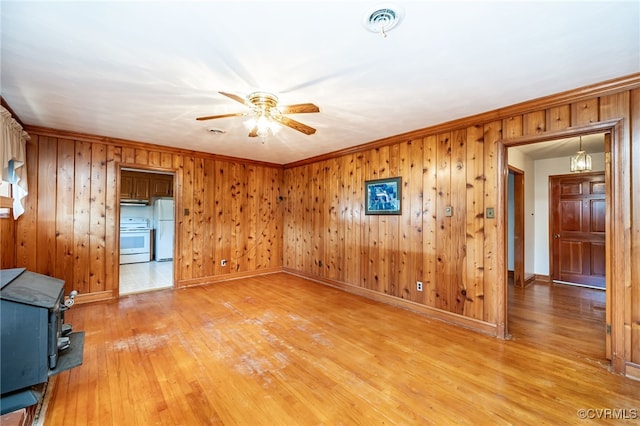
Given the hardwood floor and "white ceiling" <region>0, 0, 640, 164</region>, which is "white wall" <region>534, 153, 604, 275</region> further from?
"white ceiling" <region>0, 0, 640, 164</region>

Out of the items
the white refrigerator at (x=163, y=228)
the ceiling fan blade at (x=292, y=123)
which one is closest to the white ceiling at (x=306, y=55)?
the ceiling fan blade at (x=292, y=123)

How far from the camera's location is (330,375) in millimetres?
2193

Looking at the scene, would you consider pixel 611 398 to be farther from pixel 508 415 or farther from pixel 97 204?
pixel 97 204

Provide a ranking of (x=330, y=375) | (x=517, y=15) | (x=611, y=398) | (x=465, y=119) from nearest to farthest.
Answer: (x=517, y=15) → (x=611, y=398) → (x=330, y=375) → (x=465, y=119)

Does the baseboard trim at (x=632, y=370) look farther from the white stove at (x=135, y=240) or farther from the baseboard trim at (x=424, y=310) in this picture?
the white stove at (x=135, y=240)

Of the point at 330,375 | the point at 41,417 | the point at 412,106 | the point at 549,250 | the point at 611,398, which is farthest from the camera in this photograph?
the point at 549,250

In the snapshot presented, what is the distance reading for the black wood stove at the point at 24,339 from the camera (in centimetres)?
168

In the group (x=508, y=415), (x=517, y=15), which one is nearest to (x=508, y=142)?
(x=517, y=15)

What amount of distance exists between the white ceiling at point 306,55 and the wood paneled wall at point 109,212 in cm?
99

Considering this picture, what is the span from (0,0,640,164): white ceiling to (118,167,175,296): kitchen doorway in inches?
163

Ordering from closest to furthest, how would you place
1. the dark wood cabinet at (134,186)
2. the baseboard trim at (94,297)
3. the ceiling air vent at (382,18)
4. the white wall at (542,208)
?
the ceiling air vent at (382,18), the baseboard trim at (94,297), the white wall at (542,208), the dark wood cabinet at (134,186)

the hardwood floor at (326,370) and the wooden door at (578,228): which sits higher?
the wooden door at (578,228)

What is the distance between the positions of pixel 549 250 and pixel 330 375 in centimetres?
538

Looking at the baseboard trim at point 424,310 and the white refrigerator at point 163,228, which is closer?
the baseboard trim at point 424,310
